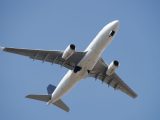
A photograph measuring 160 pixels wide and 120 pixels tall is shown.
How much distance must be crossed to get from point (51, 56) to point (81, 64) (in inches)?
141

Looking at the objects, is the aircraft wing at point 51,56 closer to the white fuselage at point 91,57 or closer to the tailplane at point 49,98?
the white fuselage at point 91,57

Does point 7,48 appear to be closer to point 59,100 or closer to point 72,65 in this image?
point 72,65

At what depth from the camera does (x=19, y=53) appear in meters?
41.6

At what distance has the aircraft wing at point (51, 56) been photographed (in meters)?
41.6

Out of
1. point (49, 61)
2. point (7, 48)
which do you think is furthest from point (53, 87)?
point (7, 48)

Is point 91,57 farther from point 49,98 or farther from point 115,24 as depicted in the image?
point 49,98

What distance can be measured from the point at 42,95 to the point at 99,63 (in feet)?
24.2

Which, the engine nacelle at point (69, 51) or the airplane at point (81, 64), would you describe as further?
the engine nacelle at point (69, 51)

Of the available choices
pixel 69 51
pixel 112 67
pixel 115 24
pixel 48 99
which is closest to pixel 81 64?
pixel 69 51

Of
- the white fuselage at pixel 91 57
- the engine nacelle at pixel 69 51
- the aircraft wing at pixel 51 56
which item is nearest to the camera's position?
the white fuselage at pixel 91 57

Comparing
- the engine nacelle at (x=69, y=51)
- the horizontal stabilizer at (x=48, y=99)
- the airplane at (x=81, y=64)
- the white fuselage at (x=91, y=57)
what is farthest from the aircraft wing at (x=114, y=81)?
the engine nacelle at (x=69, y=51)

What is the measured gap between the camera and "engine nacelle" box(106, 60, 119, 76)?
42.4 meters

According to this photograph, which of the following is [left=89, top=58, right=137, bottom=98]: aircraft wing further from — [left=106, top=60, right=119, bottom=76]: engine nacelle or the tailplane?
the tailplane

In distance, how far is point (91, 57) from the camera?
4062cm
